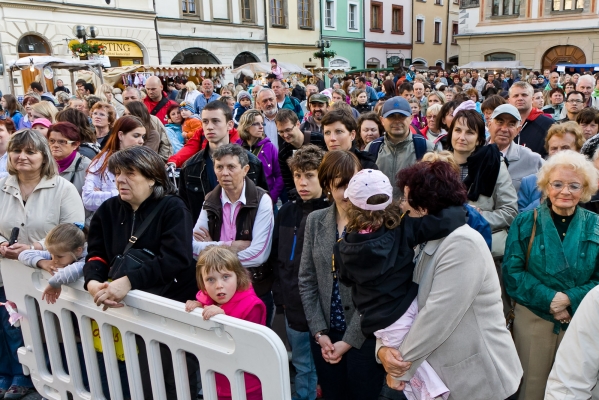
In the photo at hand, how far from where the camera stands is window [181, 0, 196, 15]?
84.0 feet

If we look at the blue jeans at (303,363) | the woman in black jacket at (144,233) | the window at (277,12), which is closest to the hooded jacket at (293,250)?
the blue jeans at (303,363)

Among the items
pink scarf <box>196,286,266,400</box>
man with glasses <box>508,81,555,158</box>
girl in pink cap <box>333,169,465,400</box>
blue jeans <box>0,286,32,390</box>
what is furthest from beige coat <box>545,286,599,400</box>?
blue jeans <box>0,286,32,390</box>

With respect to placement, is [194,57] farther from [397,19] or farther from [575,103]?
[575,103]

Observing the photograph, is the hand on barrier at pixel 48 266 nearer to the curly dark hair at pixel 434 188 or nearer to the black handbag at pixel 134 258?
the black handbag at pixel 134 258

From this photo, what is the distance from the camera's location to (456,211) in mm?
2105

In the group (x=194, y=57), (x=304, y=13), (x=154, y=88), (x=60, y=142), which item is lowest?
(x=60, y=142)

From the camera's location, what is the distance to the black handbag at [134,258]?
2531 mm

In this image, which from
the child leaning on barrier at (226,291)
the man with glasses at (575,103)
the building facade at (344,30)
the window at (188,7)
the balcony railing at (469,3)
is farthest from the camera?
the balcony railing at (469,3)

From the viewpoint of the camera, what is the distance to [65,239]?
9.75 feet

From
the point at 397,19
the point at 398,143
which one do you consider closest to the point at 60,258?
the point at 398,143

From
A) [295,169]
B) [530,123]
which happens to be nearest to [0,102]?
[295,169]

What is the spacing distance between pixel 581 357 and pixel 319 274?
1334mm

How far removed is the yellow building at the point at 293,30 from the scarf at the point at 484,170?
1121 inches

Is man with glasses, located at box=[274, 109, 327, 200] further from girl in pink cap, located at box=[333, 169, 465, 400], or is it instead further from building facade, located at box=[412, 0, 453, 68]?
building facade, located at box=[412, 0, 453, 68]
